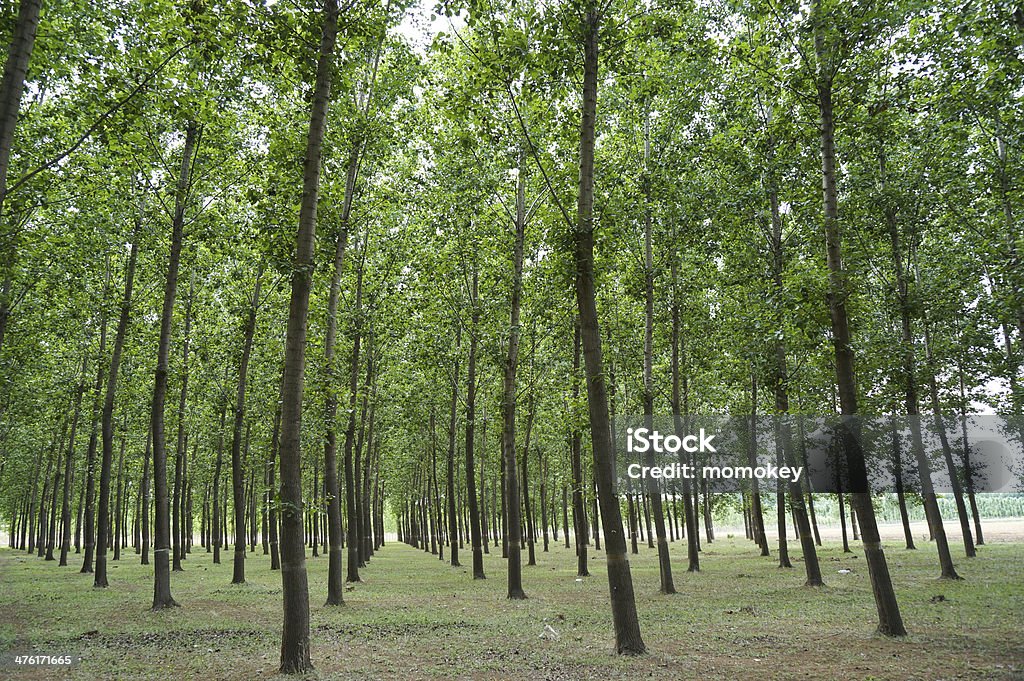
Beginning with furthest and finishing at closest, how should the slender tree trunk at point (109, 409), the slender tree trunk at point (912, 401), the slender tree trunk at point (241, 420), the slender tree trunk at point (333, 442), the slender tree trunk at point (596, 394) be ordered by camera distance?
the slender tree trunk at point (241, 420)
the slender tree trunk at point (109, 409)
the slender tree trunk at point (912, 401)
the slender tree trunk at point (333, 442)
the slender tree trunk at point (596, 394)

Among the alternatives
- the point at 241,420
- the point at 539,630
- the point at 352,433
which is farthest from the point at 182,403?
the point at 539,630

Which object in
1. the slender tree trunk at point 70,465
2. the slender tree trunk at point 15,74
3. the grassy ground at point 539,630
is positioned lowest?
the grassy ground at point 539,630

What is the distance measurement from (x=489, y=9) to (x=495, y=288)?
10929 mm

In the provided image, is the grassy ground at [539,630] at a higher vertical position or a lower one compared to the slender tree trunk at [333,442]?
lower

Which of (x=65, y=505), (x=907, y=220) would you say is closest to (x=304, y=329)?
(x=907, y=220)

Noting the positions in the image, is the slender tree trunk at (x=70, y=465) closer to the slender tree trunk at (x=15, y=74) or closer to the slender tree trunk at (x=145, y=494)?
the slender tree trunk at (x=145, y=494)

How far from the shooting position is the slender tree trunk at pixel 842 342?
36.6ft

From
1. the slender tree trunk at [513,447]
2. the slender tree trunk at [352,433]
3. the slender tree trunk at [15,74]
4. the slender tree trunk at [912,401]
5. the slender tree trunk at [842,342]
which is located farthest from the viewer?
the slender tree trunk at [352,433]

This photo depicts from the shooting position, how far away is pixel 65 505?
3544 centimetres

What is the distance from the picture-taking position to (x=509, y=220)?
22.9m

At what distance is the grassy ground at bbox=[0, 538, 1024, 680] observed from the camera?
962 cm

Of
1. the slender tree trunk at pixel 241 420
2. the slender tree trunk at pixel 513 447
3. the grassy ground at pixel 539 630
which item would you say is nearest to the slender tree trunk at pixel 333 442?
the grassy ground at pixel 539 630

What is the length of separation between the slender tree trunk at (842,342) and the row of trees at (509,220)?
0.06m

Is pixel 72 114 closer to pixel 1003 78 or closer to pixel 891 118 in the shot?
pixel 891 118
